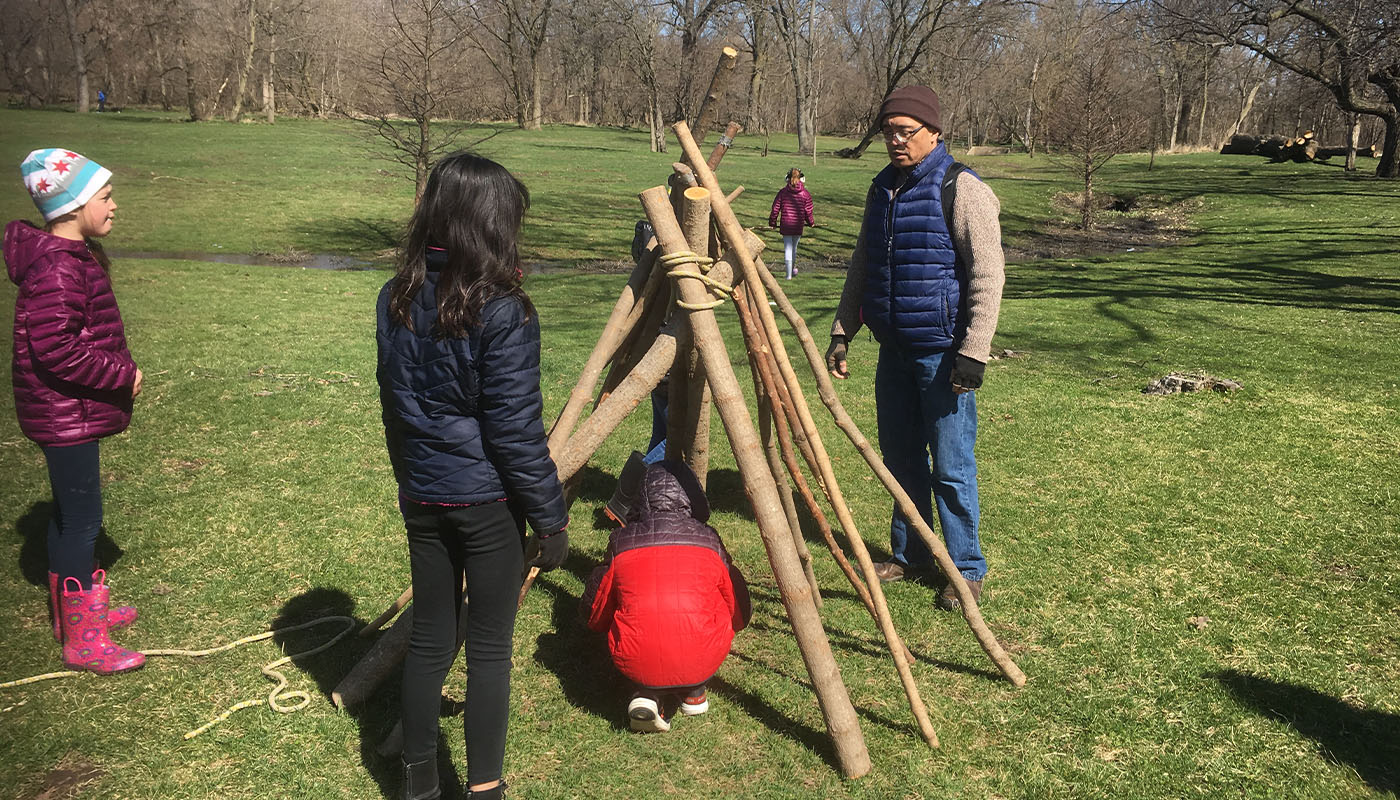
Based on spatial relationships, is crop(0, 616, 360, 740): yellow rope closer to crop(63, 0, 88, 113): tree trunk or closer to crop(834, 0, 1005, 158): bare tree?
crop(63, 0, 88, 113): tree trunk

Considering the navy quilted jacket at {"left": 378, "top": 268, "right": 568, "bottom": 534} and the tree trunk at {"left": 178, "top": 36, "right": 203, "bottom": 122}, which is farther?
the tree trunk at {"left": 178, "top": 36, "right": 203, "bottom": 122}

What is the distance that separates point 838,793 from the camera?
335 centimetres

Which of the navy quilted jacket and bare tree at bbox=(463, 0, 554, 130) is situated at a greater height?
bare tree at bbox=(463, 0, 554, 130)

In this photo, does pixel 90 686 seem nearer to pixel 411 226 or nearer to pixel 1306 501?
pixel 411 226

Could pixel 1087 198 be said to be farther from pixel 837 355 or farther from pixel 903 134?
pixel 903 134

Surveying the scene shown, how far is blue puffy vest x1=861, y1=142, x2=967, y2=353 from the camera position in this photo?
14.0ft

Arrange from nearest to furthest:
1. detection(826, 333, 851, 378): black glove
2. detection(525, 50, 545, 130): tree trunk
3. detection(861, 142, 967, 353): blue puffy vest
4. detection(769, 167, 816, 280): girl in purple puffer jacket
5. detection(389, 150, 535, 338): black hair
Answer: detection(389, 150, 535, 338): black hair → detection(861, 142, 967, 353): blue puffy vest → detection(826, 333, 851, 378): black glove → detection(769, 167, 816, 280): girl in purple puffer jacket → detection(525, 50, 545, 130): tree trunk

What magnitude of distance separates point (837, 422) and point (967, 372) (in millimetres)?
753

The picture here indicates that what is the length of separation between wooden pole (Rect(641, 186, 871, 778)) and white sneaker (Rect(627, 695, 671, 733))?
61 centimetres

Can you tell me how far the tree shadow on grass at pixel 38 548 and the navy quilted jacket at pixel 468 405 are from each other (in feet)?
9.35

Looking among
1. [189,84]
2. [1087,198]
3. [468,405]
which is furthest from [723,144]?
[189,84]

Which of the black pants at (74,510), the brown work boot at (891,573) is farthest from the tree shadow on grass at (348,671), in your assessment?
the brown work boot at (891,573)

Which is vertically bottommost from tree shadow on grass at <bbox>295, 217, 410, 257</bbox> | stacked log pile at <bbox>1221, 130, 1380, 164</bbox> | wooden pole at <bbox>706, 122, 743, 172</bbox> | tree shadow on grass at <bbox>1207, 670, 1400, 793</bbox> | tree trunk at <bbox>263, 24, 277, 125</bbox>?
tree shadow on grass at <bbox>1207, 670, 1400, 793</bbox>

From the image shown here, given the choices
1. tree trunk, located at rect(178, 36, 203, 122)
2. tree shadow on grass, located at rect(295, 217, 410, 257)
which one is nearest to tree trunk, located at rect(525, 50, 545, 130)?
tree trunk, located at rect(178, 36, 203, 122)
